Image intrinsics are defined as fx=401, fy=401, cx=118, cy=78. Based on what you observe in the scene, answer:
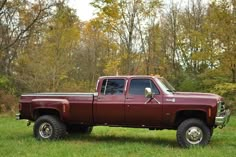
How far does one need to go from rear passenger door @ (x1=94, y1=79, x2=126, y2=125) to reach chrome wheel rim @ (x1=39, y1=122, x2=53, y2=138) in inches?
58.7

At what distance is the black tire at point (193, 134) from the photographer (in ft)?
33.6

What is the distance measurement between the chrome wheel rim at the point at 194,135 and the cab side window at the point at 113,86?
220 centimetres

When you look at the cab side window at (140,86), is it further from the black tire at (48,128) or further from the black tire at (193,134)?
the black tire at (48,128)

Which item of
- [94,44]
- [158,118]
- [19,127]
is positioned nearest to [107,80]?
[158,118]

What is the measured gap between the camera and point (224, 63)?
71.1 feet

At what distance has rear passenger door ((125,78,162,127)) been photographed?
35.0 feet

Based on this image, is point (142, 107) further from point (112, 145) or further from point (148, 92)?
point (112, 145)

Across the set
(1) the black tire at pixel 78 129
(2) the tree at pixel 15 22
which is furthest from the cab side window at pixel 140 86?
(2) the tree at pixel 15 22

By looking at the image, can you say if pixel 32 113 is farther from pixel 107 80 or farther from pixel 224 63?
pixel 224 63

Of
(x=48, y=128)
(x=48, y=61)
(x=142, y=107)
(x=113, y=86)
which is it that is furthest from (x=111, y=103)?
(x=48, y=61)

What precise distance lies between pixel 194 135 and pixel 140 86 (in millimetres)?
2008

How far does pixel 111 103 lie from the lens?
36.4 feet

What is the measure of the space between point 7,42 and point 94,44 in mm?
13510

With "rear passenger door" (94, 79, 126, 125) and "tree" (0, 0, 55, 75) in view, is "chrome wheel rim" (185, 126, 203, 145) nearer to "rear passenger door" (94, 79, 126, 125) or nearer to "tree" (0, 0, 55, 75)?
"rear passenger door" (94, 79, 126, 125)
